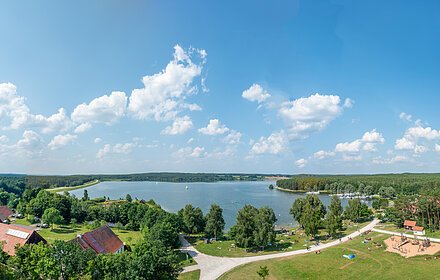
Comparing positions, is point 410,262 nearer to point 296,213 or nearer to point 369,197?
point 296,213

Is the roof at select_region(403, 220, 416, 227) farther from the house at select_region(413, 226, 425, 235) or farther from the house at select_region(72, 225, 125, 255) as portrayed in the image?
the house at select_region(72, 225, 125, 255)

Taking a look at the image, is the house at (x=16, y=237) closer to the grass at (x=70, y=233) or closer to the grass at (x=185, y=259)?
the grass at (x=70, y=233)

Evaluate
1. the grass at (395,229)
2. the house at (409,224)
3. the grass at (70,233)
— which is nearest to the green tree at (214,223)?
the grass at (70,233)

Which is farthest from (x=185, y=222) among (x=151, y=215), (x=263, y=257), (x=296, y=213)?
(x=296, y=213)

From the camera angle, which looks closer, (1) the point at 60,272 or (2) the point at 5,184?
(1) the point at 60,272

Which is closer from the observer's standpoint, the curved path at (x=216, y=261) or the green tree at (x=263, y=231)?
the curved path at (x=216, y=261)

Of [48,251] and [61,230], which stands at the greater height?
[48,251]

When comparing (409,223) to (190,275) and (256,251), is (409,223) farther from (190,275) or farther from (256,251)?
(190,275)

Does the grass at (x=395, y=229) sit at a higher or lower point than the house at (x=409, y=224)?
lower

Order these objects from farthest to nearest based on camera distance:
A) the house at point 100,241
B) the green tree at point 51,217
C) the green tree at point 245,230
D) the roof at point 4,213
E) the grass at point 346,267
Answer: the roof at point 4,213, the green tree at point 51,217, the green tree at point 245,230, the house at point 100,241, the grass at point 346,267
